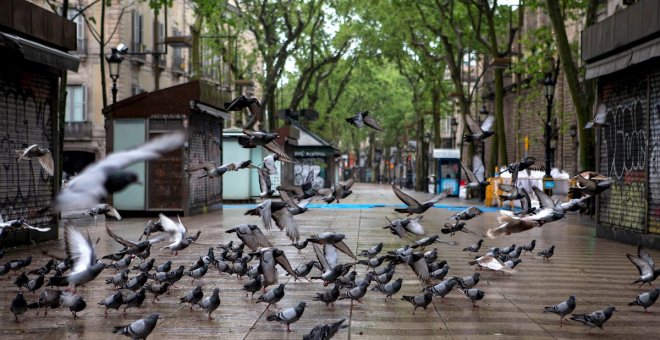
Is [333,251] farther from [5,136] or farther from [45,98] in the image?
[45,98]

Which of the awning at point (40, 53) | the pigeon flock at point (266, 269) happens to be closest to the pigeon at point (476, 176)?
the pigeon flock at point (266, 269)

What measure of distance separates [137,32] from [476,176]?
4181cm

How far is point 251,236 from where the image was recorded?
11102mm

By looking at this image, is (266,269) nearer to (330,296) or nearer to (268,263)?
(268,263)

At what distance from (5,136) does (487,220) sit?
1404 centimetres

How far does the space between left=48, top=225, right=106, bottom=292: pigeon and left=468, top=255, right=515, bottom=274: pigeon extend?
6.14 meters

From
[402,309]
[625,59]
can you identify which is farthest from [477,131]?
[625,59]

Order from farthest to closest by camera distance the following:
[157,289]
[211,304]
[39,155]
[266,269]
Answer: [39,155] → [157,289] → [266,269] → [211,304]

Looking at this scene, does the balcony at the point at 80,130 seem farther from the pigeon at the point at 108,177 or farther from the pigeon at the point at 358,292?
the pigeon at the point at 108,177

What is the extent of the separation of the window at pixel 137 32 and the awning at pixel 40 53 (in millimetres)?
34843

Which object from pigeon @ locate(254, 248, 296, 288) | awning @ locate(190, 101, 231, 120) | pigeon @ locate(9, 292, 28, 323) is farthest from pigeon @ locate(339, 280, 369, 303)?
awning @ locate(190, 101, 231, 120)

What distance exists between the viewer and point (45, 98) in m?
17.2

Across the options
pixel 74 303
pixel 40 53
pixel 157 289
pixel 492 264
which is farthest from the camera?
pixel 40 53

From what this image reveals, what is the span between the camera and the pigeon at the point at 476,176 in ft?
37.7
